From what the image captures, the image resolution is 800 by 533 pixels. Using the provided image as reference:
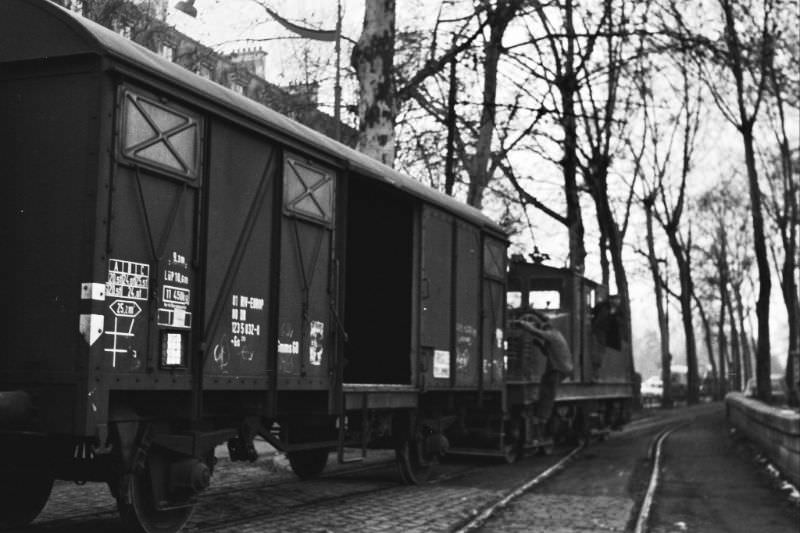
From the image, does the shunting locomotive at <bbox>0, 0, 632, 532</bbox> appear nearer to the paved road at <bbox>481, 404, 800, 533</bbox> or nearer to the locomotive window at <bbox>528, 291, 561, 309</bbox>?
the paved road at <bbox>481, 404, 800, 533</bbox>

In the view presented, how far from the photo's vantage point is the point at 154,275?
21.2 ft

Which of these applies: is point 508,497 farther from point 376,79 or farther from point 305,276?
point 376,79

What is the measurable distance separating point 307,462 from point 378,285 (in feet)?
8.27

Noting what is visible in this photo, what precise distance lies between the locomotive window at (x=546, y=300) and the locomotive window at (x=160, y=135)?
1205 centimetres

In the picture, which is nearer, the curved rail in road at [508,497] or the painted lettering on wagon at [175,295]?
the painted lettering on wagon at [175,295]

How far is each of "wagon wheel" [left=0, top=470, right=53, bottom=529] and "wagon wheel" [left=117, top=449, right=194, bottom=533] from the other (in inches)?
36.5

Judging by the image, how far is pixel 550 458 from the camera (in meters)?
16.7

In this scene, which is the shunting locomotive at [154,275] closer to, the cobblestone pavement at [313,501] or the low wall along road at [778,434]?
the cobblestone pavement at [313,501]

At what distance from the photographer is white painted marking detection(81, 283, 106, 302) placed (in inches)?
232

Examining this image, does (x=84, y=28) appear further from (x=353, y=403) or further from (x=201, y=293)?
(x=353, y=403)

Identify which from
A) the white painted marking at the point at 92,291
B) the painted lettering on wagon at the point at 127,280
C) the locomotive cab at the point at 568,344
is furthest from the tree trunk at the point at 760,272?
the white painted marking at the point at 92,291

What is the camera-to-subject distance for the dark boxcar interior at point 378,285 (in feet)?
36.3

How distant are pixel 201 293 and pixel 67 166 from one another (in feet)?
4.56

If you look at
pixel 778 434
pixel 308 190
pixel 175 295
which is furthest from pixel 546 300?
pixel 175 295
